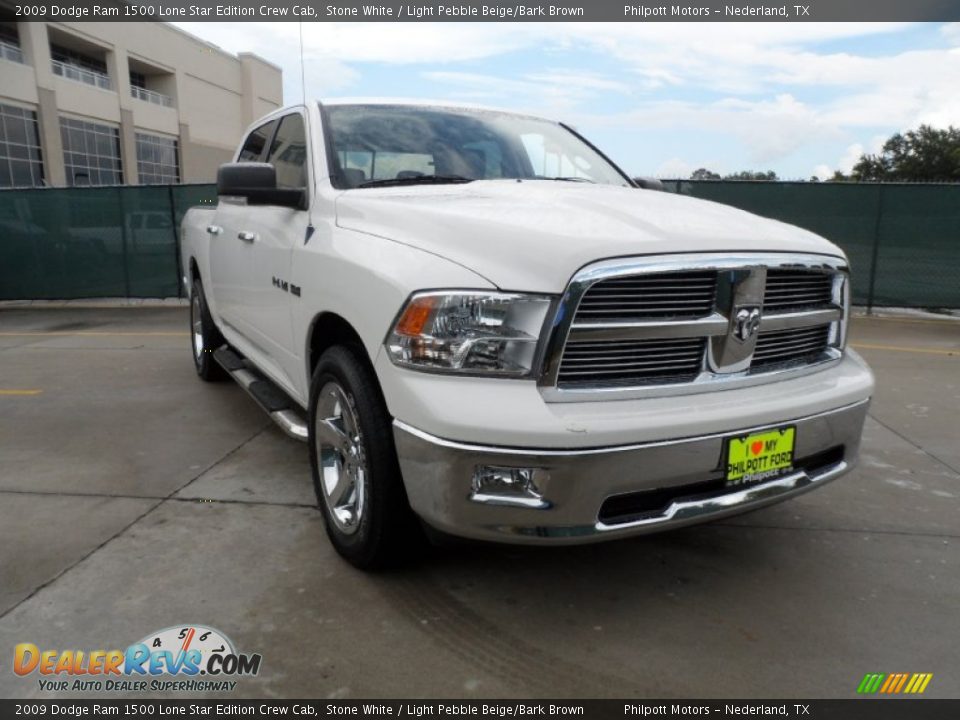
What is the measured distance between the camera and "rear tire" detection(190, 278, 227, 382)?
5805 millimetres

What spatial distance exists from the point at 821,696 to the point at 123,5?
5033 cm

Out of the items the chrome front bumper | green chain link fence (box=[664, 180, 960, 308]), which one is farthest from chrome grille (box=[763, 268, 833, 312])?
green chain link fence (box=[664, 180, 960, 308])

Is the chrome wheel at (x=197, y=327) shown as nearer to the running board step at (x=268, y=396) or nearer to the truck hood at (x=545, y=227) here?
the running board step at (x=268, y=396)

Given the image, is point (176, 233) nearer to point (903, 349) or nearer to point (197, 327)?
point (197, 327)

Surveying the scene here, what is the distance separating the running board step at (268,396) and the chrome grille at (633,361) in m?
1.49

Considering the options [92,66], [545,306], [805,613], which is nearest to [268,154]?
[545,306]

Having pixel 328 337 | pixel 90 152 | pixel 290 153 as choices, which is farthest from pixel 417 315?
pixel 90 152

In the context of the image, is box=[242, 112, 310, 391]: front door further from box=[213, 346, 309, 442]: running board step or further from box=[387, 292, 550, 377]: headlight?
box=[387, 292, 550, 377]: headlight

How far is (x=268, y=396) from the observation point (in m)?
4.04

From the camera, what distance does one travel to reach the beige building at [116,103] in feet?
116

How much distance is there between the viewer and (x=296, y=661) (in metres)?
2.37

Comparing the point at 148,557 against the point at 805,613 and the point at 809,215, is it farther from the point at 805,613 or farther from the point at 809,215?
the point at 809,215

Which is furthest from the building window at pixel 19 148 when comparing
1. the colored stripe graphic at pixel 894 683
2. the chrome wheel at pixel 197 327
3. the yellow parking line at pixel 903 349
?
the colored stripe graphic at pixel 894 683

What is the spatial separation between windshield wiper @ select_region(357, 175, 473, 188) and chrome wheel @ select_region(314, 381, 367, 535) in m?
1.02
